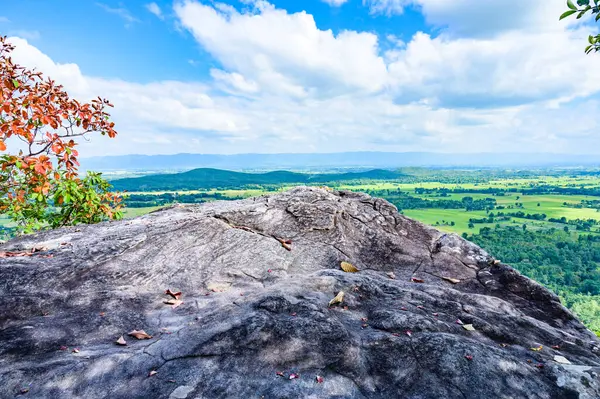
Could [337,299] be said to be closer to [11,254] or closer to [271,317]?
[271,317]

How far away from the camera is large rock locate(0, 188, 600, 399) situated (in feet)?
13.8

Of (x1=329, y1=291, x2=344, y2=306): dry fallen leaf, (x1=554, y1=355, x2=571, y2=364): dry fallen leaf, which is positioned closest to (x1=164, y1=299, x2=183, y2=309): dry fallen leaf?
(x1=329, y1=291, x2=344, y2=306): dry fallen leaf

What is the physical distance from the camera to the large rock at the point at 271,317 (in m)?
4.21

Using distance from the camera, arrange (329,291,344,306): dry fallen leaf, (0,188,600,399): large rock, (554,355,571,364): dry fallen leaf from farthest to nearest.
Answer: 1. (329,291,344,306): dry fallen leaf
2. (554,355,571,364): dry fallen leaf
3. (0,188,600,399): large rock

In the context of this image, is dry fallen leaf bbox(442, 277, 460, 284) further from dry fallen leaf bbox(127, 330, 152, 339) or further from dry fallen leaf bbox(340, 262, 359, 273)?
dry fallen leaf bbox(127, 330, 152, 339)

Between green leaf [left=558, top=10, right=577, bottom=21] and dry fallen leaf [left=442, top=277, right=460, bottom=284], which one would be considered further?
dry fallen leaf [left=442, top=277, right=460, bottom=284]

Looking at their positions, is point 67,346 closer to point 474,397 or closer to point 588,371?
point 474,397

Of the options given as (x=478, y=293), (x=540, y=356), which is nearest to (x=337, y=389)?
(x=540, y=356)

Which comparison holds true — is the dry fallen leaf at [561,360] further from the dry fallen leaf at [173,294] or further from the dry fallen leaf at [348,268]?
the dry fallen leaf at [173,294]

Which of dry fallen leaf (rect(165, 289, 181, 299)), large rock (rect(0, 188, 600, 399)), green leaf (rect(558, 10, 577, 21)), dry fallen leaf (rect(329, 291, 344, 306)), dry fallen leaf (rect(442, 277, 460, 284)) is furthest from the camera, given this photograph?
dry fallen leaf (rect(442, 277, 460, 284))

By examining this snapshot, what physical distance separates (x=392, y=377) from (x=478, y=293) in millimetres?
4083

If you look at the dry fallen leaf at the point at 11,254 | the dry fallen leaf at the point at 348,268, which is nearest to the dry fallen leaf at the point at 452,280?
the dry fallen leaf at the point at 348,268

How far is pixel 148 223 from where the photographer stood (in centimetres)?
852

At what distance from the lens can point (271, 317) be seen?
5.05 m
